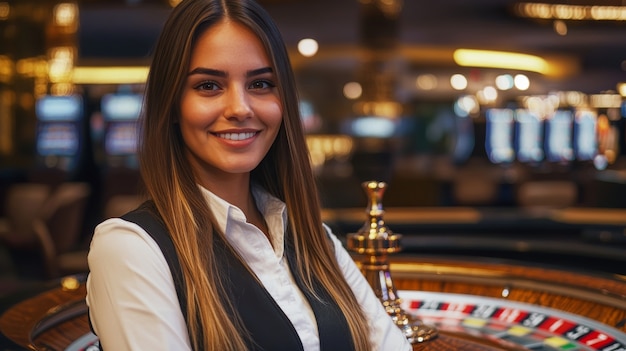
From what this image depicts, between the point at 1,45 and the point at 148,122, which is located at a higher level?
the point at 1,45

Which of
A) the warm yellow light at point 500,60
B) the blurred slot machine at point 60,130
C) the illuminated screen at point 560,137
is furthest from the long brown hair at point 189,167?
the warm yellow light at point 500,60

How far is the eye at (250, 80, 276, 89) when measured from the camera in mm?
1258

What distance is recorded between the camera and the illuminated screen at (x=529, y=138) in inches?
530

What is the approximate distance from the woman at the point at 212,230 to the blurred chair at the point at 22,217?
4391 mm

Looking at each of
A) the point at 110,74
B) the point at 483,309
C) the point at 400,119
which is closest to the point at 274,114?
the point at 483,309

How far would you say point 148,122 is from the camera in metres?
1.24

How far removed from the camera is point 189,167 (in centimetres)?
128

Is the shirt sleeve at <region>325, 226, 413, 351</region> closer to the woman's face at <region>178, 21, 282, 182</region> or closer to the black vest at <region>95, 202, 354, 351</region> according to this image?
the black vest at <region>95, 202, 354, 351</region>

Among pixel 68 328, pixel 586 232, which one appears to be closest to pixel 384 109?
pixel 586 232

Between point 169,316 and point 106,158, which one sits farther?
point 106,158

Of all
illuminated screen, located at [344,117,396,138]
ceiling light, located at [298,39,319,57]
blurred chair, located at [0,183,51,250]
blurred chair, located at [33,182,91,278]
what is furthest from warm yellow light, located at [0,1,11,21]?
ceiling light, located at [298,39,319,57]

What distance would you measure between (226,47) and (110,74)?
41.6ft

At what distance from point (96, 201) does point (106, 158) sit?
227cm

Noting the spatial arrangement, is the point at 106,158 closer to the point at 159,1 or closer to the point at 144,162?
the point at 159,1
